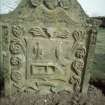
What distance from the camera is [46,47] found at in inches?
109

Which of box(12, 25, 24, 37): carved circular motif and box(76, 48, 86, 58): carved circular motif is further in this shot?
box(76, 48, 86, 58): carved circular motif

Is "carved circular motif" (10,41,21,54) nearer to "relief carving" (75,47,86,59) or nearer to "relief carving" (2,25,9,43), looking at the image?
"relief carving" (2,25,9,43)

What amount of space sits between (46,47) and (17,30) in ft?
1.56

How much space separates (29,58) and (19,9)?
2.30 feet

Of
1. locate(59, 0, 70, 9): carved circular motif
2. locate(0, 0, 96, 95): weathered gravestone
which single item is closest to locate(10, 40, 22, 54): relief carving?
locate(0, 0, 96, 95): weathered gravestone

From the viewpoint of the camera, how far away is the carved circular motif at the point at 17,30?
8.50 feet

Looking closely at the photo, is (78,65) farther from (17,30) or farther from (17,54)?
(17,30)

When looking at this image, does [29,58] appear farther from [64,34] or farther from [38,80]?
[64,34]

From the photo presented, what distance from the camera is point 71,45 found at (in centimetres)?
283

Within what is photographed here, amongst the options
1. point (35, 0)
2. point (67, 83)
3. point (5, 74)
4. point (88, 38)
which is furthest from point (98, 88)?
point (35, 0)

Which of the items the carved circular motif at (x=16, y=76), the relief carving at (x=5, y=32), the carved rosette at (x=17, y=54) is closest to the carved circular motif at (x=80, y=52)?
the carved rosette at (x=17, y=54)

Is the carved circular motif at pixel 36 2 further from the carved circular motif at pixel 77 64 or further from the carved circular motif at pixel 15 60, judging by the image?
the carved circular motif at pixel 77 64

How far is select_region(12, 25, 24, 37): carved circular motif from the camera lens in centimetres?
259

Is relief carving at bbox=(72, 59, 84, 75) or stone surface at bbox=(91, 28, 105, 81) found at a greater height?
relief carving at bbox=(72, 59, 84, 75)
